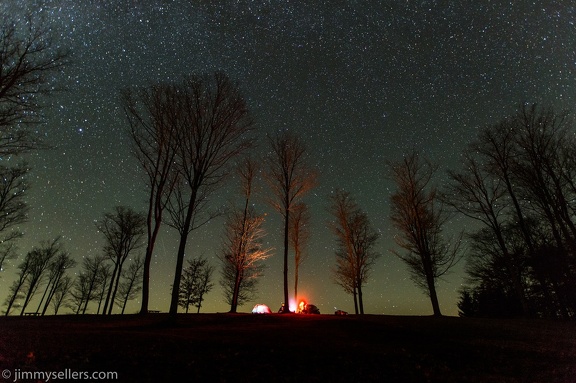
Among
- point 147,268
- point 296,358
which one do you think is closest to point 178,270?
point 147,268

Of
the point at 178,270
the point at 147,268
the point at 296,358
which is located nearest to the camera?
the point at 296,358

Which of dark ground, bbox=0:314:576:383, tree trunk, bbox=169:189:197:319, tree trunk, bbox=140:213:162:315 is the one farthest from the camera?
tree trunk, bbox=140:213:162:315

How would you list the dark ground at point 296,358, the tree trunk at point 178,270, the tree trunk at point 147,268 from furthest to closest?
the tree trunk at point 147,268
the tree trunk at point 178,270
the dark ground at point 296,358

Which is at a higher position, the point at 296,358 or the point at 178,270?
the point at 178,270

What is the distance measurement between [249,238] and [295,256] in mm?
4314

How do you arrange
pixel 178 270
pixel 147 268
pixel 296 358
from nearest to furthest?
pixel 296 358 < pixel 178 270 < pixel 147 268

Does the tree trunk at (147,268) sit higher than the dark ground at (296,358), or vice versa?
the tree trunk at (147,268)

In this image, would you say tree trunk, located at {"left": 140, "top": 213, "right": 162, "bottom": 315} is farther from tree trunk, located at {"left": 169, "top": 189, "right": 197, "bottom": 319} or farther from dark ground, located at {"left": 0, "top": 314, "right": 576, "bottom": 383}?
dark ground, located at {"left": 0, "top": 314, "right": 576, "bottom": 383}

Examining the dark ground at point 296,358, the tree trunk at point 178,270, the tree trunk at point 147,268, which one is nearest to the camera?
the dark ground at point 296,358

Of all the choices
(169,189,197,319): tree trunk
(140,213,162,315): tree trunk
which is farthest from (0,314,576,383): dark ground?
(140,213,162,315): tree trunk

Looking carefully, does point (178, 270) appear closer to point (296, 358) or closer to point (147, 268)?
point (147, 268)

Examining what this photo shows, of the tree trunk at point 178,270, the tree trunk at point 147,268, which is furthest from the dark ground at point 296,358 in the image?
the tree trunk at point 147,268

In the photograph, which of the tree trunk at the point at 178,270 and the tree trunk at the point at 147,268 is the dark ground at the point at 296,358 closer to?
the tree trunk at the point at 178,270

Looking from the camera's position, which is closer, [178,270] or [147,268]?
[178,270]
